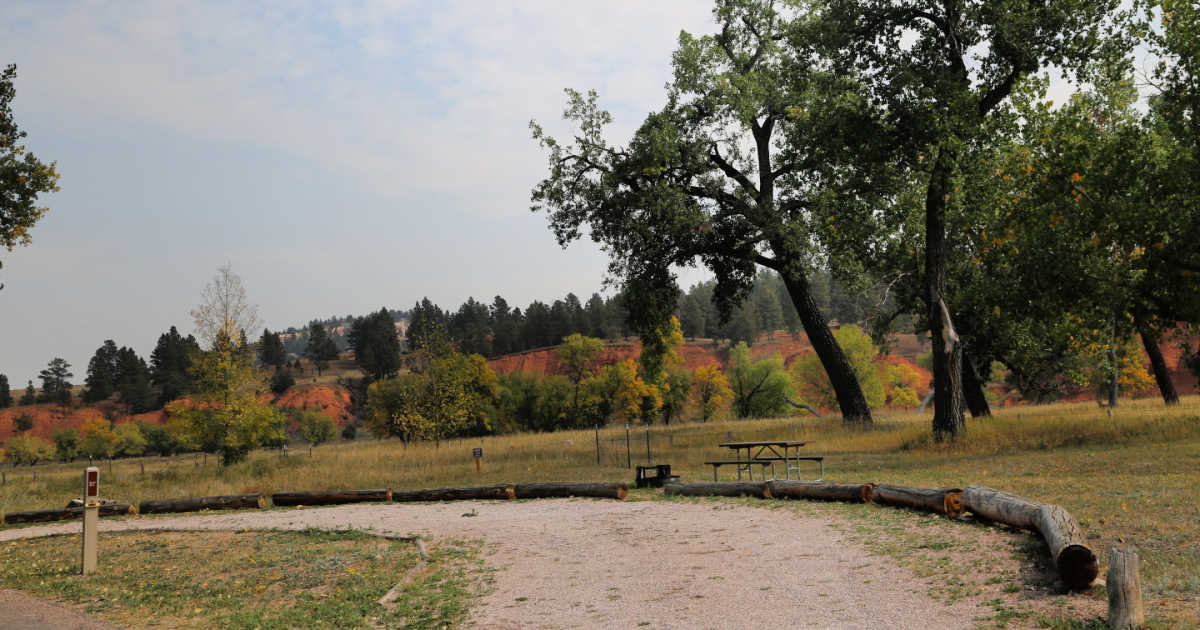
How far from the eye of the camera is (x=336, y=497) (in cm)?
1875

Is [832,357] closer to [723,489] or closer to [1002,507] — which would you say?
[723,489]

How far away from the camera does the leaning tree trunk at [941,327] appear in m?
22.0

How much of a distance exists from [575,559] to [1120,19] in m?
20.4

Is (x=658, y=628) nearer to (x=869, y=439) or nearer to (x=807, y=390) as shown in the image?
(x=869, y=439)

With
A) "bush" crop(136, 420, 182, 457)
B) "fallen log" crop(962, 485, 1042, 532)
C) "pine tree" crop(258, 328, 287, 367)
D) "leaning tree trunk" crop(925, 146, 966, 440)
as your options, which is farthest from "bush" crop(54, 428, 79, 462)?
"fallen log" crop(962, 485, 1042, 532)

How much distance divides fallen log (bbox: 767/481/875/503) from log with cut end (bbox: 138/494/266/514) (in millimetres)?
12134

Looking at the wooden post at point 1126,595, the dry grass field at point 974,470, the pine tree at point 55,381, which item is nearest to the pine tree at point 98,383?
the pine tree at point 55,381

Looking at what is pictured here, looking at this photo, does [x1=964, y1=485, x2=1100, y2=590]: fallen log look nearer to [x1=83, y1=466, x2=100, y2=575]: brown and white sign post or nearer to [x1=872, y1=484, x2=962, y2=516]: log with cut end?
[x1=872, y1=484, x2=962, y2=516]: log with cut end

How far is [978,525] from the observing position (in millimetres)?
9758

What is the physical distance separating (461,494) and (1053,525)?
12.8m

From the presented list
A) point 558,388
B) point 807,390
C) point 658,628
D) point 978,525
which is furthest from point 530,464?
point 807,390

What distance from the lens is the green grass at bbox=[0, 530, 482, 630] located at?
26.2 ft

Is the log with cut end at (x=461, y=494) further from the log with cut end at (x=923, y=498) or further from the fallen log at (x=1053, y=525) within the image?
the fallen log at (x=1053, y=525)

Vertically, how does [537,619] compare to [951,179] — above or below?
below
